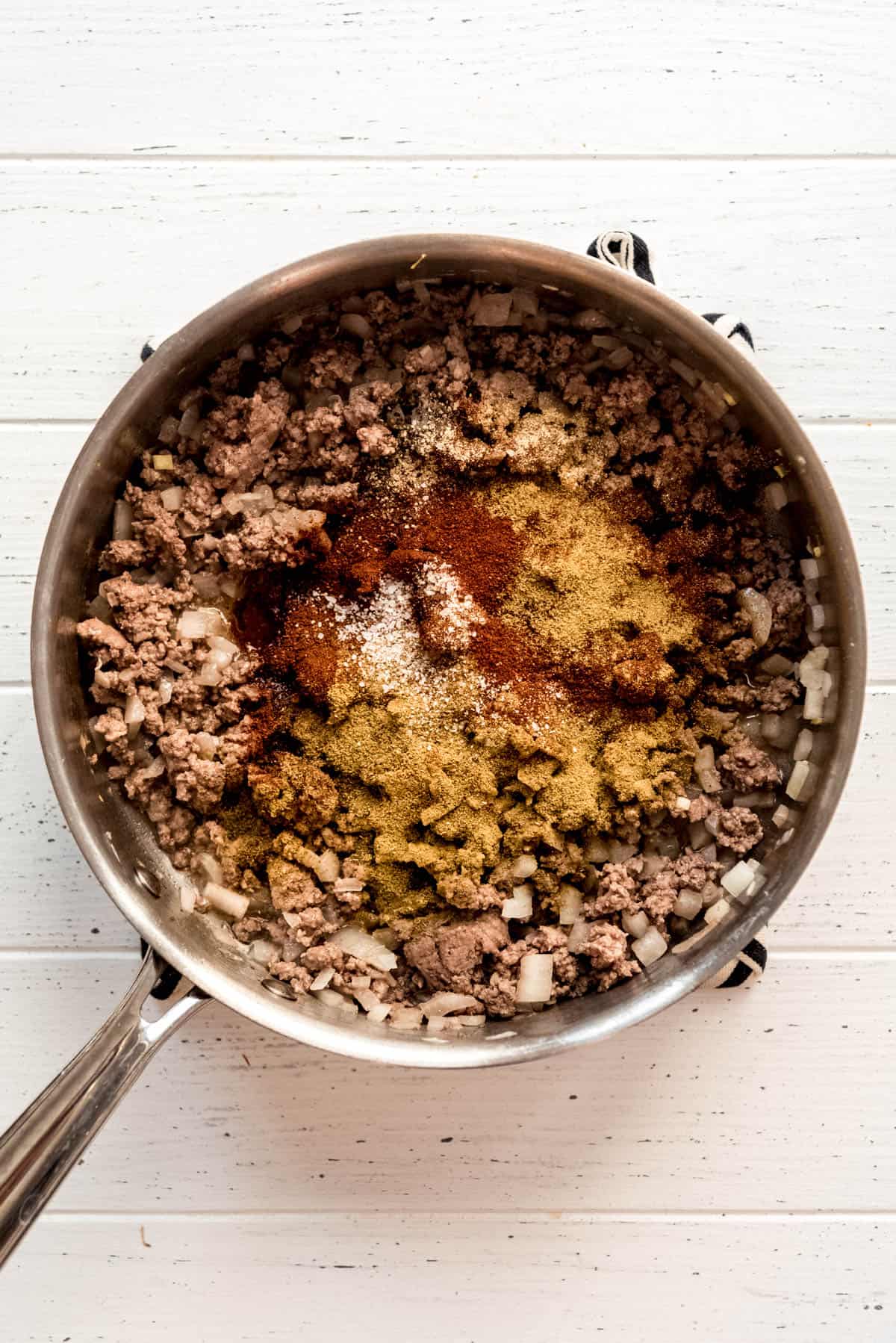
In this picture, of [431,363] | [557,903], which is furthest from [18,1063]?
[431,363]

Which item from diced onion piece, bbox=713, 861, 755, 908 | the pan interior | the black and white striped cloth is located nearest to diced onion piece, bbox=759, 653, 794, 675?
the pan interior

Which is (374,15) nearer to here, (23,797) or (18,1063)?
(23,797)

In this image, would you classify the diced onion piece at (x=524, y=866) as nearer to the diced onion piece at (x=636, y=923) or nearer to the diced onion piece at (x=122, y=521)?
the diced onion piece at (x=636, y=923)

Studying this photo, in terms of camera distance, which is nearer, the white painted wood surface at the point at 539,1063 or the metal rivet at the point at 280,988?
the metal rivet at the point at 280,988

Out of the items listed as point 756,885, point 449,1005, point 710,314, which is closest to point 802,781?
point 756,885

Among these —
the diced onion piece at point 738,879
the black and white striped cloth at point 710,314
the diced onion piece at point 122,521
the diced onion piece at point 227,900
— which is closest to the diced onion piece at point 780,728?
the diced onion piece at point 738,879

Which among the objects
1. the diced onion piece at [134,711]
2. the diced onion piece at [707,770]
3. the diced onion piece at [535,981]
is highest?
the diced onion piece at [134,711]

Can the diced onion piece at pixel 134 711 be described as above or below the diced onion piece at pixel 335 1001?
above

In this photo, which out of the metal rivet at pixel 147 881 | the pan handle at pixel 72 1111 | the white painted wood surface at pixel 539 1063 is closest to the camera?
the pan handle at pixel 72 1111
